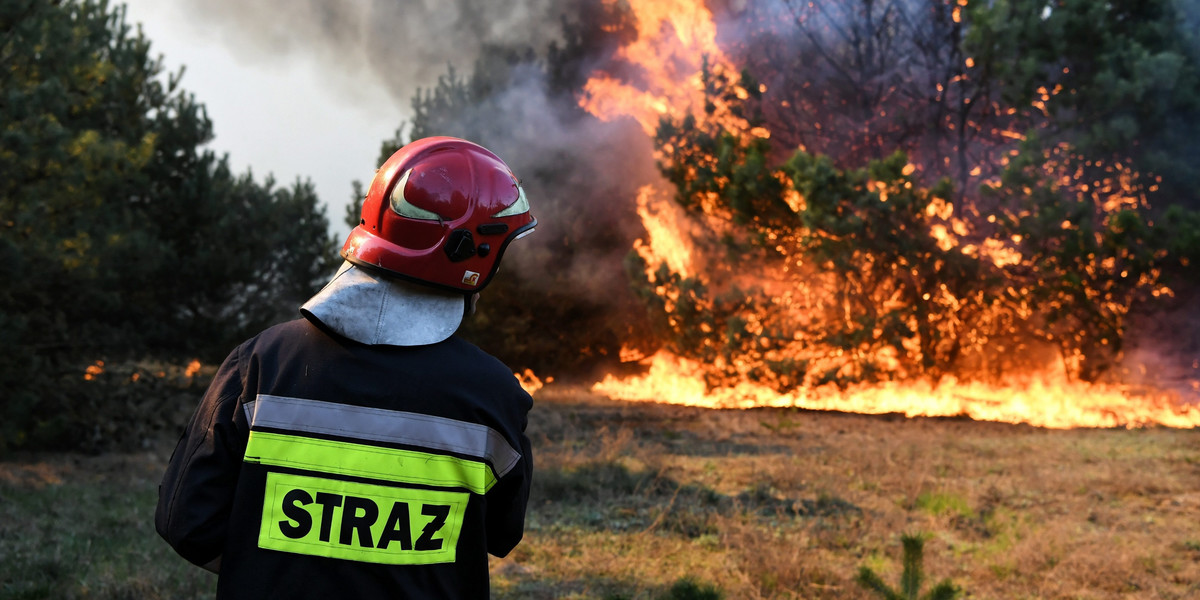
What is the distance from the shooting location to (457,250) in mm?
2270

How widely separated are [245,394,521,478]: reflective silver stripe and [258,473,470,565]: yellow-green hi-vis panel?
11 cm

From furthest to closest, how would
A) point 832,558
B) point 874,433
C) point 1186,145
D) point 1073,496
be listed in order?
point 1186,145, point 874,433, point 1073,496, point 832,558

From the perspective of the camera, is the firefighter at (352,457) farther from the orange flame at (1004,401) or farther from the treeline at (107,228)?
the orange flame at (1004,401)

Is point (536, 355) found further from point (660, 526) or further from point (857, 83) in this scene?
point (660, 526)

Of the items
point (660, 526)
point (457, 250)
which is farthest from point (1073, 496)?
point (457, 250)

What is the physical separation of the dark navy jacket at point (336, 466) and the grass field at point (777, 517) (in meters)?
1.72

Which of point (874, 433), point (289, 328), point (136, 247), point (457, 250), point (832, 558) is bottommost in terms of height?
point (832, 558)

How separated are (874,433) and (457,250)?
10.8 m

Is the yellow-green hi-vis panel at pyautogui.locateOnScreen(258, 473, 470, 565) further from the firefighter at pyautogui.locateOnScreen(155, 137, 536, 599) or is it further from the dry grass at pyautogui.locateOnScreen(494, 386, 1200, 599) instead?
the dry grass at pyautogui.locateOnScreen(494, 386, 1200, 599)

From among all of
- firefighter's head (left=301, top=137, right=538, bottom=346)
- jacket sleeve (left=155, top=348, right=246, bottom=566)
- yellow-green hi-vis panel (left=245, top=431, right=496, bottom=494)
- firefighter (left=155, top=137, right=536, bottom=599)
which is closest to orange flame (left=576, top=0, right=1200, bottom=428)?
firefighter's head (left=301, top=137, right=538, bottom=346)

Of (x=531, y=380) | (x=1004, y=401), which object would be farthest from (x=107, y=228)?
(x=1004, y=401)

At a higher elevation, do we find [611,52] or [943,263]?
[611,52]

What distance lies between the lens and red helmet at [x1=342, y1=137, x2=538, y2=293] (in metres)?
2.24

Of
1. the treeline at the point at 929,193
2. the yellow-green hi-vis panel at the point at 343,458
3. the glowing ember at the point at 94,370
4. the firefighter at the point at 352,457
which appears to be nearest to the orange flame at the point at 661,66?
the treeline at the point at 929,193
